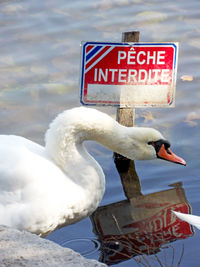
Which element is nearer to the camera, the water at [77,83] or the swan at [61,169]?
the swan at [61,169]

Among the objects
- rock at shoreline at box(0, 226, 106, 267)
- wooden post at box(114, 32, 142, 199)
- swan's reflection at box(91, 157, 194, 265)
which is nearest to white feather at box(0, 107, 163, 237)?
swan's reflection at box(91, 157, 194, 265)

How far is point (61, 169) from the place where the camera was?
4.21 metres

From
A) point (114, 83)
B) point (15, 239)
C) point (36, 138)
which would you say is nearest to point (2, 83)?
point (36, 138)

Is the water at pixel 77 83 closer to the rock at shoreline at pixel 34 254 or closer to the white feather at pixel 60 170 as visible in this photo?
the white feather at pixel 60 170

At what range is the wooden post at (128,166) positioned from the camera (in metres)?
5.13

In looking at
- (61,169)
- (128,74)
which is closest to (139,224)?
(61,169)

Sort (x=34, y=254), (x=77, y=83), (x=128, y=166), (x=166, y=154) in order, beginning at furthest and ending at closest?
(x=77, y=83), (x=128, y=166), (x=166, y=154), (x=34, y=254)

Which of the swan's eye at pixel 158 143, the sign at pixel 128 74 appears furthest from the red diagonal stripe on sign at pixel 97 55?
the swan's eye at pixel 158 143

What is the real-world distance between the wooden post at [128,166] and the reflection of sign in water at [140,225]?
17cm

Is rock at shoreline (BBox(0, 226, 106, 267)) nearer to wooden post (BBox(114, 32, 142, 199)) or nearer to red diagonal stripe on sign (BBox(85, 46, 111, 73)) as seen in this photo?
wooden post (BBox(114, 32, 142, 199))

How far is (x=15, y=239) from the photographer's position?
9.23ft

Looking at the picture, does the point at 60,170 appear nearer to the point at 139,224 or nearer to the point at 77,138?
the point at 77,138

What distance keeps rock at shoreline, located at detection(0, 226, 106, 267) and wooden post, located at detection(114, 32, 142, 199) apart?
229 centimetres

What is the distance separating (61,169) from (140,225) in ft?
2.70
